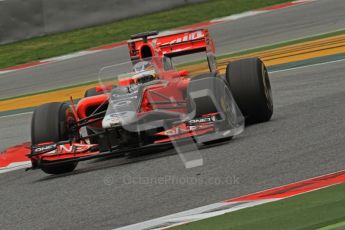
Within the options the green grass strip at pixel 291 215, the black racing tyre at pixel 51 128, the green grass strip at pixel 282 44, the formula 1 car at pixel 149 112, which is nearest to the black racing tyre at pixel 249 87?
the formula 1 car at pixel 149 112

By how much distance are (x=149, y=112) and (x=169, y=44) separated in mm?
1880

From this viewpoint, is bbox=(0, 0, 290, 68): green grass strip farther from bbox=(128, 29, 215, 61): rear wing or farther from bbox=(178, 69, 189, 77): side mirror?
bbox=(178, 69, 189, 77): side mirror

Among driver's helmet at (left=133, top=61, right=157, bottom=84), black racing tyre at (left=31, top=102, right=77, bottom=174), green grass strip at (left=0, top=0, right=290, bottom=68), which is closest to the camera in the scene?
black racing tyre at (left=31, top=102, right=77, bottom=174)

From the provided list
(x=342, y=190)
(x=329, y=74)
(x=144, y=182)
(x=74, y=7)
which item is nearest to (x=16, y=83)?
(x=74, y=7)

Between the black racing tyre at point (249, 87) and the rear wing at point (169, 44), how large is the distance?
90 centimetres

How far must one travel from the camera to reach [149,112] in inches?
373

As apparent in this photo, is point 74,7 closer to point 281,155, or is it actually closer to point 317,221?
point 281,155

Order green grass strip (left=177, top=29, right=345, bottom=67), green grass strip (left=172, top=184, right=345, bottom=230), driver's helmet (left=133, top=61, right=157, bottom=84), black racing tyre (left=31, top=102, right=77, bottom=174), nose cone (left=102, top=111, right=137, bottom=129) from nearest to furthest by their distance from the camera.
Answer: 1. green grass strip (left=172, top=184, right=345, bottom=230)
2. nose cone (left=102, top=111, right=137, bottom=129)
3. black racing tyre (left=31, top=102, right=77, bottom=174)
4. driver's helmet (left=133, top=61, right=157, bottom=84)
5. green grass strip (left=177, top=29, right=345, bottom=67)

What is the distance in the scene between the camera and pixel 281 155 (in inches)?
326

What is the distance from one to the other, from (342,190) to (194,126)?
2915 millimetres

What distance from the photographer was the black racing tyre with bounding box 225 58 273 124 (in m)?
10.1

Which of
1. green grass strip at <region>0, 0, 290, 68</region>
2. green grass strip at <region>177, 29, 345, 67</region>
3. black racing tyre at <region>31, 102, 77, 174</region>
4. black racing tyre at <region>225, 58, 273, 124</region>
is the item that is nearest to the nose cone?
black racing tyre at <region>31, 102, 77, 174</region>

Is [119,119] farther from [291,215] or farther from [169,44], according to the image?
[291,215]

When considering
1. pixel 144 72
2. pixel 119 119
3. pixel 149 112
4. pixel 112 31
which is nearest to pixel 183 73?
pixel 144 72
